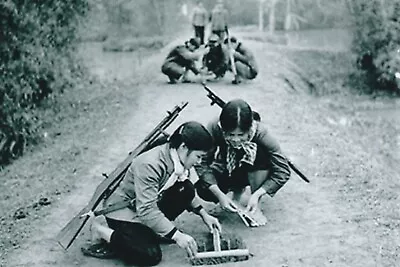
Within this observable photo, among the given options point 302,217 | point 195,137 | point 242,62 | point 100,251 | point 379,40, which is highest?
point 195,137

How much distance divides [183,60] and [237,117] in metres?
9.75

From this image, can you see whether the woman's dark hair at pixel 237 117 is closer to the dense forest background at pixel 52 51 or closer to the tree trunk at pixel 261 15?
the dense forest background at pixel 52 51

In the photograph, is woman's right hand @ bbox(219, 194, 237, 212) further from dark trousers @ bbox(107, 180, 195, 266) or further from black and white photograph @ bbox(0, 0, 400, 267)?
dark trousers @ bbox(107, 180, 195, 266)

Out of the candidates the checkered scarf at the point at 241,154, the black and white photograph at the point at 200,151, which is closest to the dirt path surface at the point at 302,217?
the black and white photograph at the point at 200,151

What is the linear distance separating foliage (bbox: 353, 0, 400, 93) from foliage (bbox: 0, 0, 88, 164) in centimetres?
1078

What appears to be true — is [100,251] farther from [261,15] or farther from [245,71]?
[261,15]

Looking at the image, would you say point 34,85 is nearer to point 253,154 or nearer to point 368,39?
point 253,154

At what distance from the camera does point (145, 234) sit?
512 cm

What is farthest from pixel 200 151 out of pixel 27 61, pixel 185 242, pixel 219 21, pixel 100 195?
pixel 219 21

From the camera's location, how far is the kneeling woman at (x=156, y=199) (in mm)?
4820

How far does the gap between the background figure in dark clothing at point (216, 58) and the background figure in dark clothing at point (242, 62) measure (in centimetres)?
25

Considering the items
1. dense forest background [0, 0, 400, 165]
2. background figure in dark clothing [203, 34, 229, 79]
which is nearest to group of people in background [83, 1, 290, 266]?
dense forest background [0, 0, 400, 165]

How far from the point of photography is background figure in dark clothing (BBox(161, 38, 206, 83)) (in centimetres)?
1470

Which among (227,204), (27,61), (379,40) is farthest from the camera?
(379,40)
